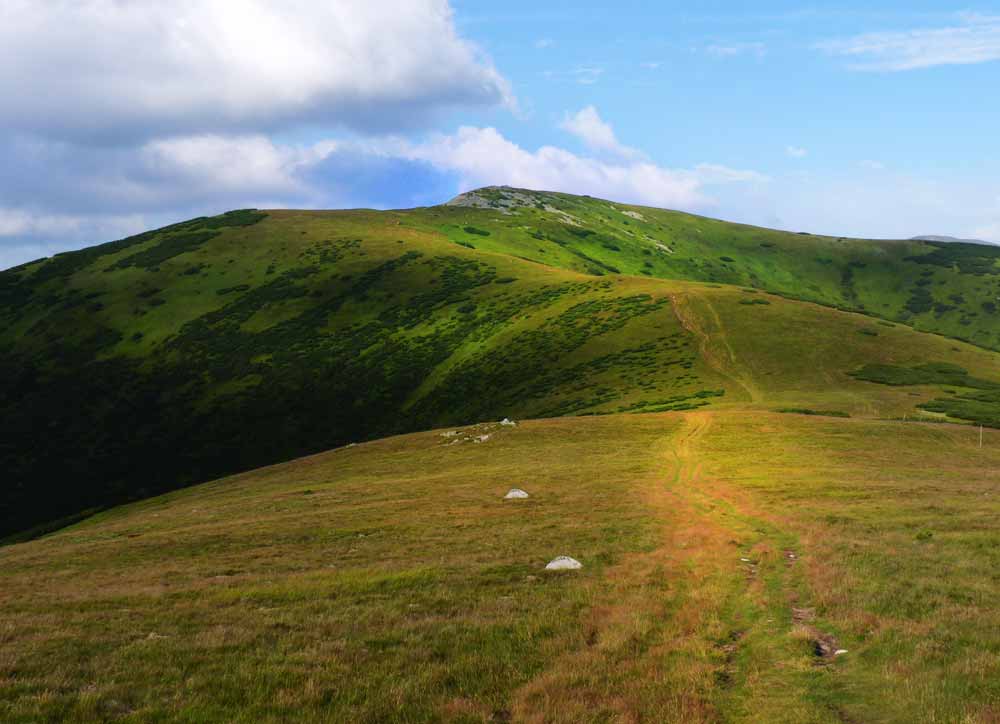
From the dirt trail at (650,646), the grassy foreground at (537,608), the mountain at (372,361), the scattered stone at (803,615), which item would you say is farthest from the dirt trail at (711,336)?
the scattered stone at (803,615)

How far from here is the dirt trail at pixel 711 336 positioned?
3533 inches

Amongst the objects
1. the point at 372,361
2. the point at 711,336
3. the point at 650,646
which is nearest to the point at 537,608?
the point at 650,646

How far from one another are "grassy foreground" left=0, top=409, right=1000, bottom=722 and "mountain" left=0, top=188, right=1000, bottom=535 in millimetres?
44715

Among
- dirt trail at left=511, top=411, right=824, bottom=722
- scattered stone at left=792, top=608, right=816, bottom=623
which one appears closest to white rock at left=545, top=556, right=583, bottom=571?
dirt trail at left=511, top=411, right=824, bottom=722

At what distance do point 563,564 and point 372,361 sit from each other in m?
114

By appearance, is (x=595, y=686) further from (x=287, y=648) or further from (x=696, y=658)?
(x=287, y=648)

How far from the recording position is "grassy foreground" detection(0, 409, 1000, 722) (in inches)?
513

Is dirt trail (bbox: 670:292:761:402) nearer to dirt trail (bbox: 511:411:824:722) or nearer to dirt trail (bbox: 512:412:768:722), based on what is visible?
dirt trail (bbox: 511:411:824:722)

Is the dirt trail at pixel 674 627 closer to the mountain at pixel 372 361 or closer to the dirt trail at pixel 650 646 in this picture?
the dirt trail at pixel 650 646

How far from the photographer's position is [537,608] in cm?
1928

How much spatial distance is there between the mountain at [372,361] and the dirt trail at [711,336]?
0.45m

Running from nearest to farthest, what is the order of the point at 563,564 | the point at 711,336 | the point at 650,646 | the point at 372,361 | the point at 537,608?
1. the point at 650,646
2. the point at 537,608
3. the point at 563,564
4. the point at 711,336
5. the point at 372,361

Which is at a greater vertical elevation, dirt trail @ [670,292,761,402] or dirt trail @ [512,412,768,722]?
dirt trail @ [670,292,761,402]

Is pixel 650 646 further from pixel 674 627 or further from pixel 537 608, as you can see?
pixel 537 608
